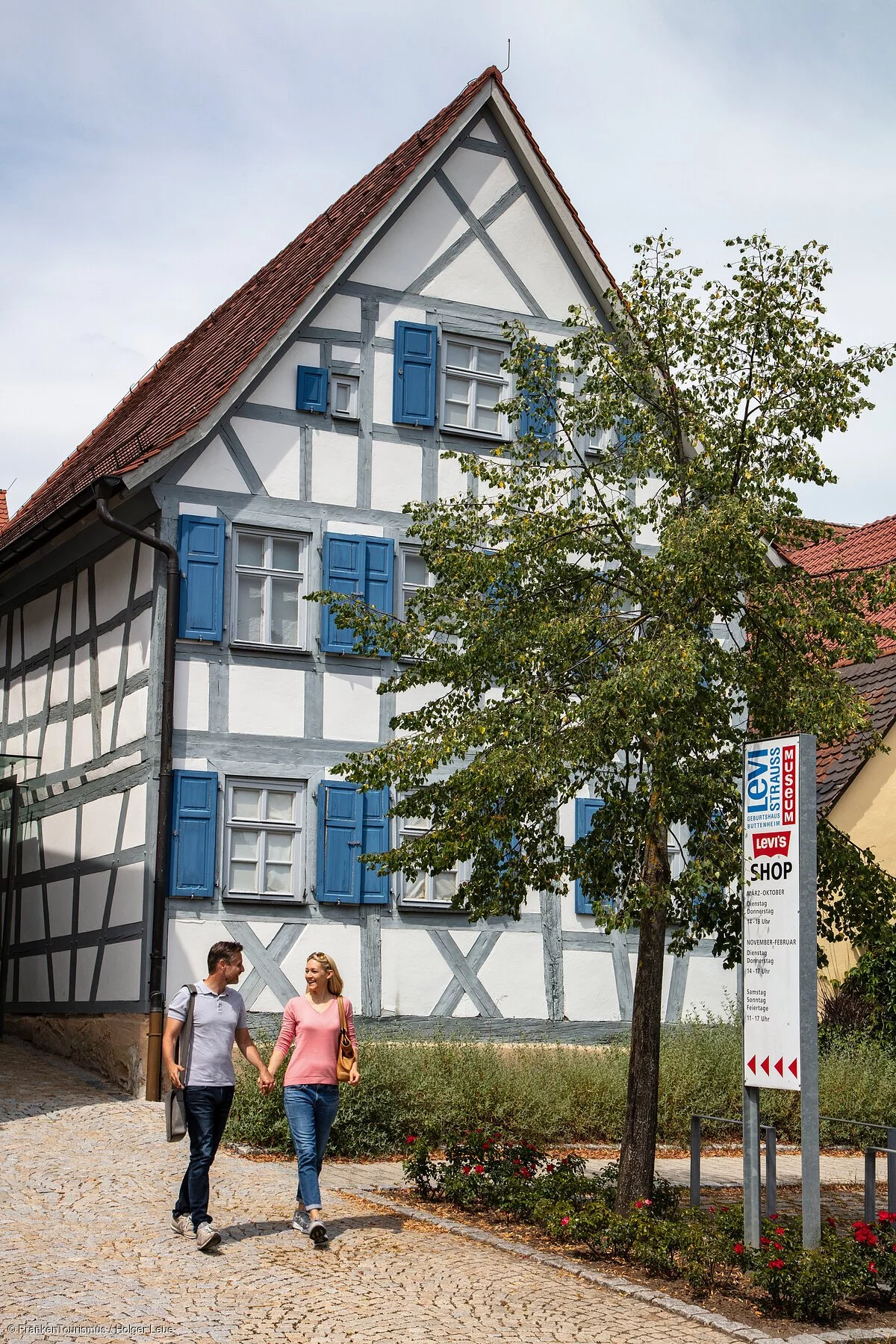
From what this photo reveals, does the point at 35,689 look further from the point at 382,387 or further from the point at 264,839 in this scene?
the point at 382,387

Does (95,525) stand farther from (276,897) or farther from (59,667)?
(276,897)

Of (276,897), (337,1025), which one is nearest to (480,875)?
(337,1025)

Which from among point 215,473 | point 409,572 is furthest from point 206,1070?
point 409,572

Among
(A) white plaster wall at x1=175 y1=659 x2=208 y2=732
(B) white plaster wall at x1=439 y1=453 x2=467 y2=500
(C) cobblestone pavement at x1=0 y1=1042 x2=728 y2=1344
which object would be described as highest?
(B) white plaster wall at x1=439 y1=453 x2=467 y2=500

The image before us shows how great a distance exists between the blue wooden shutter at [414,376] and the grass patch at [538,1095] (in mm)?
6707

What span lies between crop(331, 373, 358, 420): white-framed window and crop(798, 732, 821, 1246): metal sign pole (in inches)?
382

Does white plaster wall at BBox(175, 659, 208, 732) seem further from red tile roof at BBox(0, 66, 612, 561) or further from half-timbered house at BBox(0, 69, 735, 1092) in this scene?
red tile roof at BBox(0, 66, 612, 561)

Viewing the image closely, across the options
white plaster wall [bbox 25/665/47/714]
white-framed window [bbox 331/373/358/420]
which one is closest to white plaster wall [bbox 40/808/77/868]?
white plaster wall [bbox 25/665/47/714]

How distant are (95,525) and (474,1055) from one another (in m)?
7.05

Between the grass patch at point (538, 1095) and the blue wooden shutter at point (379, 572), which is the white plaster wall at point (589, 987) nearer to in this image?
the grass patch at point (538, 1095)

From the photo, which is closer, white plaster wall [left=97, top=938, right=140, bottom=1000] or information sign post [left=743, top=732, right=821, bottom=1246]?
information sign post [left=743, top=732, right=821, bottom=1246]

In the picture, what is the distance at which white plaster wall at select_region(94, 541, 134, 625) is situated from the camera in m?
17.1

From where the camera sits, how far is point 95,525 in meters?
17.6

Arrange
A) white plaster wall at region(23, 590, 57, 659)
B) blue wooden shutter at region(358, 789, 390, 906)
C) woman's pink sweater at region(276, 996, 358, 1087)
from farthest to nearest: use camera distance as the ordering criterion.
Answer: white plaster wall at region(23, 590, 57, 659), blue wooden shutter at region(358, 789, 390, 906), woman's pink sweater at region(276, 996, 358, 1087)
